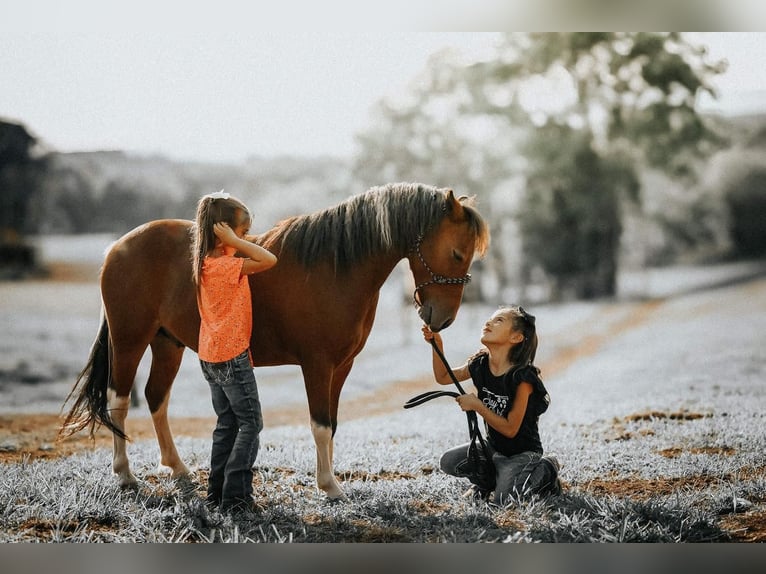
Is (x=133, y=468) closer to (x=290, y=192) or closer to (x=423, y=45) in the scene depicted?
(x=290, y=192)

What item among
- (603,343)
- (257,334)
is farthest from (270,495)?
(603,343)

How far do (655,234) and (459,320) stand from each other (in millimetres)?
1735

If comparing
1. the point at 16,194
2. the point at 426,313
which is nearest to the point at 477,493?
the point at 426,313

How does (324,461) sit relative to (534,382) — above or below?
below

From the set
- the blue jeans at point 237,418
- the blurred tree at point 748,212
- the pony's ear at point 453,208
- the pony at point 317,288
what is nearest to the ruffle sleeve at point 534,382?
the pony at point 317,288

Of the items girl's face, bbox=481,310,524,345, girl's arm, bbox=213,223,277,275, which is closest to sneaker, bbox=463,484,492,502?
girl's face, bbox=481,310,524,345

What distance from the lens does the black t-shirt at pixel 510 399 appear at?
265 centimetres

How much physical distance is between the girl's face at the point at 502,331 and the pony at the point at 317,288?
0.17 meters

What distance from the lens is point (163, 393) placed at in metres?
3.02

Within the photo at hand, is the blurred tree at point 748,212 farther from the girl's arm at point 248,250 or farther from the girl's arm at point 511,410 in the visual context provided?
the girl's arm at point 248,250

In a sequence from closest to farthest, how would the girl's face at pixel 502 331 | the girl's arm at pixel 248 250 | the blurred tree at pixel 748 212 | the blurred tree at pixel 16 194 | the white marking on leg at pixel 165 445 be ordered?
the girl's arm at pixel 248 250, the girl's face at pixel 502 331, the white marking on leg at pixel 165 445, the blurred tree at pixel 16 194, the blurred tree at pixel 748 212

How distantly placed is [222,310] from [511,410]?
122cm

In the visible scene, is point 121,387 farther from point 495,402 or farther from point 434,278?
point 495,402

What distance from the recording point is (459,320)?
5.60m
